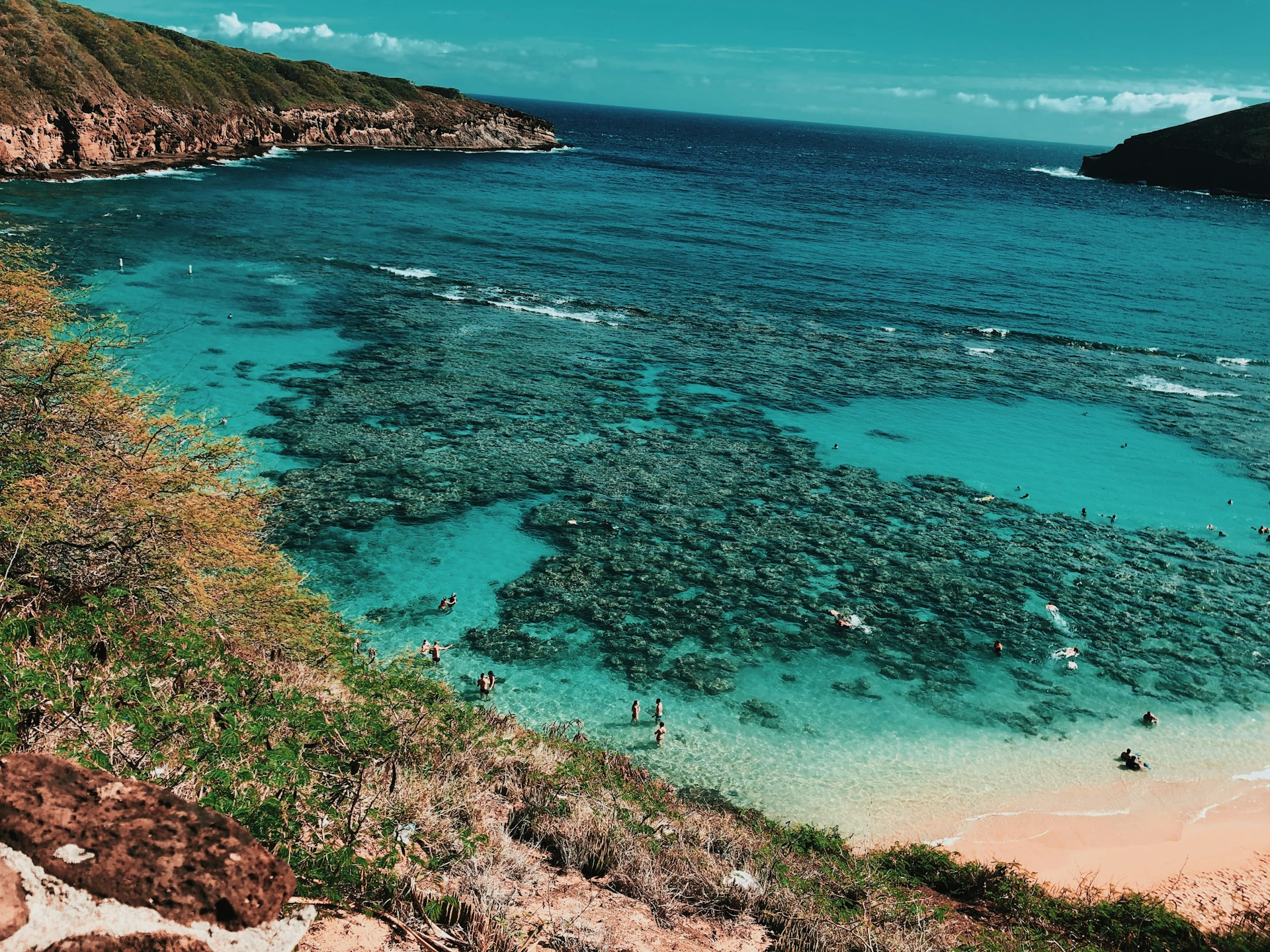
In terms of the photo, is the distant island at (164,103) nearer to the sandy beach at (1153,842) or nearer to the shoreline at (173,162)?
the shoreline at (173,162)

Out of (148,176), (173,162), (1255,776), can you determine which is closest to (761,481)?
(1255,776)

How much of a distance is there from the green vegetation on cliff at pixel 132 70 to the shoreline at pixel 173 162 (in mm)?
5634

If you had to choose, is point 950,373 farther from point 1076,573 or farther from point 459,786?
point 459,786

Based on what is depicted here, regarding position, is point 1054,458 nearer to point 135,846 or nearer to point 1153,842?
point 1153,842

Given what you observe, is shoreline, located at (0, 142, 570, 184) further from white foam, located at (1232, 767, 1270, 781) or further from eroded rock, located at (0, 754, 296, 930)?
white foam, located at (1232, 767, 1270, 781)

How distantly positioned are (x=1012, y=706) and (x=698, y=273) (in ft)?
185

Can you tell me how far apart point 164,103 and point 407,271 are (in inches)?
2425

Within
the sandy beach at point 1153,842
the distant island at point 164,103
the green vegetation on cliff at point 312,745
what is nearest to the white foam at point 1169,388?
the sandy beach at point 1153,842

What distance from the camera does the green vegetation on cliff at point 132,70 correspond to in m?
81.3

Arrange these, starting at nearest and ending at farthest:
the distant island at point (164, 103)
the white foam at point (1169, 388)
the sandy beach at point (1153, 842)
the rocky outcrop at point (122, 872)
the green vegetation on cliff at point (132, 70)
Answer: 1. the rocky outcrop at point (122, 872)
2. the sandy beach at point (1153, 842)
3. the white foam at point (1169, 388)
4. the distant island at point (164, 103)
5. the green vegetation on cliff at point (132, 70)

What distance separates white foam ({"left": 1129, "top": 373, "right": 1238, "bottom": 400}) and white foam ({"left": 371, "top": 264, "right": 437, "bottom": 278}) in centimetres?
5375

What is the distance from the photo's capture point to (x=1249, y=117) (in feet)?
640

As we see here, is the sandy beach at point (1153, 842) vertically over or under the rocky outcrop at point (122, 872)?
under

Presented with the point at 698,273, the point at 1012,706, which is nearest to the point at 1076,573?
the point at 1012,706
